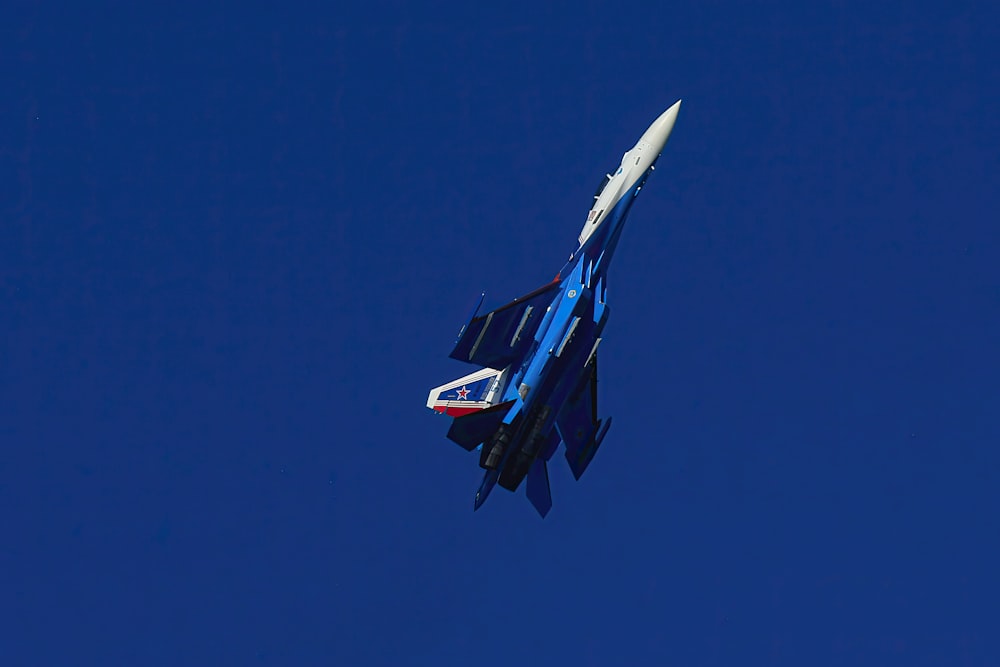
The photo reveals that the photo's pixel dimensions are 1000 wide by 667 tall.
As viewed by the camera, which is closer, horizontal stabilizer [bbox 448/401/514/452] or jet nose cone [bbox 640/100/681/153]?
horizontal stabilizer [bbox 448/401/514/452]

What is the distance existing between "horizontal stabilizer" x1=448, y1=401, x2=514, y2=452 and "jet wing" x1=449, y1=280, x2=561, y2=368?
3.83ft

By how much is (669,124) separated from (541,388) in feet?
24.5

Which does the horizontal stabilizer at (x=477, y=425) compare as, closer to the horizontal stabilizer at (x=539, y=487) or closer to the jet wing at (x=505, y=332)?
the jet wing at (x=505, y=332)

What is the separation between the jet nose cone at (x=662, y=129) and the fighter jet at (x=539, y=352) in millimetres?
25

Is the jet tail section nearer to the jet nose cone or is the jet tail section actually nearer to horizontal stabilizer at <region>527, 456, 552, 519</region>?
horizontal stabilizer at <region>527, 456, 552, 519</region>

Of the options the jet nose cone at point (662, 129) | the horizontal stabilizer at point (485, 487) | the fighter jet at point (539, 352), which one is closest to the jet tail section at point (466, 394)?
the fighter jet at point (539, 352)

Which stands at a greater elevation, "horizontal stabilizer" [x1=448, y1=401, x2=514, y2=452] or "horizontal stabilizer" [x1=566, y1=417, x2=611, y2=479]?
"horizontal stabilizer" [x1=566, y1=417, x2=611, y2=479]

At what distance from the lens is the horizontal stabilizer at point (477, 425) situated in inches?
1558

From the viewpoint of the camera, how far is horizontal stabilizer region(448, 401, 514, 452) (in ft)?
130

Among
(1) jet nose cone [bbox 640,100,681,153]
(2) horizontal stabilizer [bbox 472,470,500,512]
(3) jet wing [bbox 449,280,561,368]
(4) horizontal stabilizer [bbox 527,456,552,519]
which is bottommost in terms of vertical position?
(2) horizontal stabilizer [bbox 472,470,500,512]

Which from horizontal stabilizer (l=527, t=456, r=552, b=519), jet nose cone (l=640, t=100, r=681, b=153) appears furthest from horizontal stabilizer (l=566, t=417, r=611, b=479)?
jet nose cone (l=640, t=100, r=681, b=153)

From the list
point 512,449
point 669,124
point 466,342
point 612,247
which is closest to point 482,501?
point 512,449

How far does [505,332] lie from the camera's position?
→ 129 feet

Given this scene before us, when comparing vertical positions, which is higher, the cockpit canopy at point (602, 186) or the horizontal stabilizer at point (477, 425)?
the cockpit canopy at point (602, 186)
